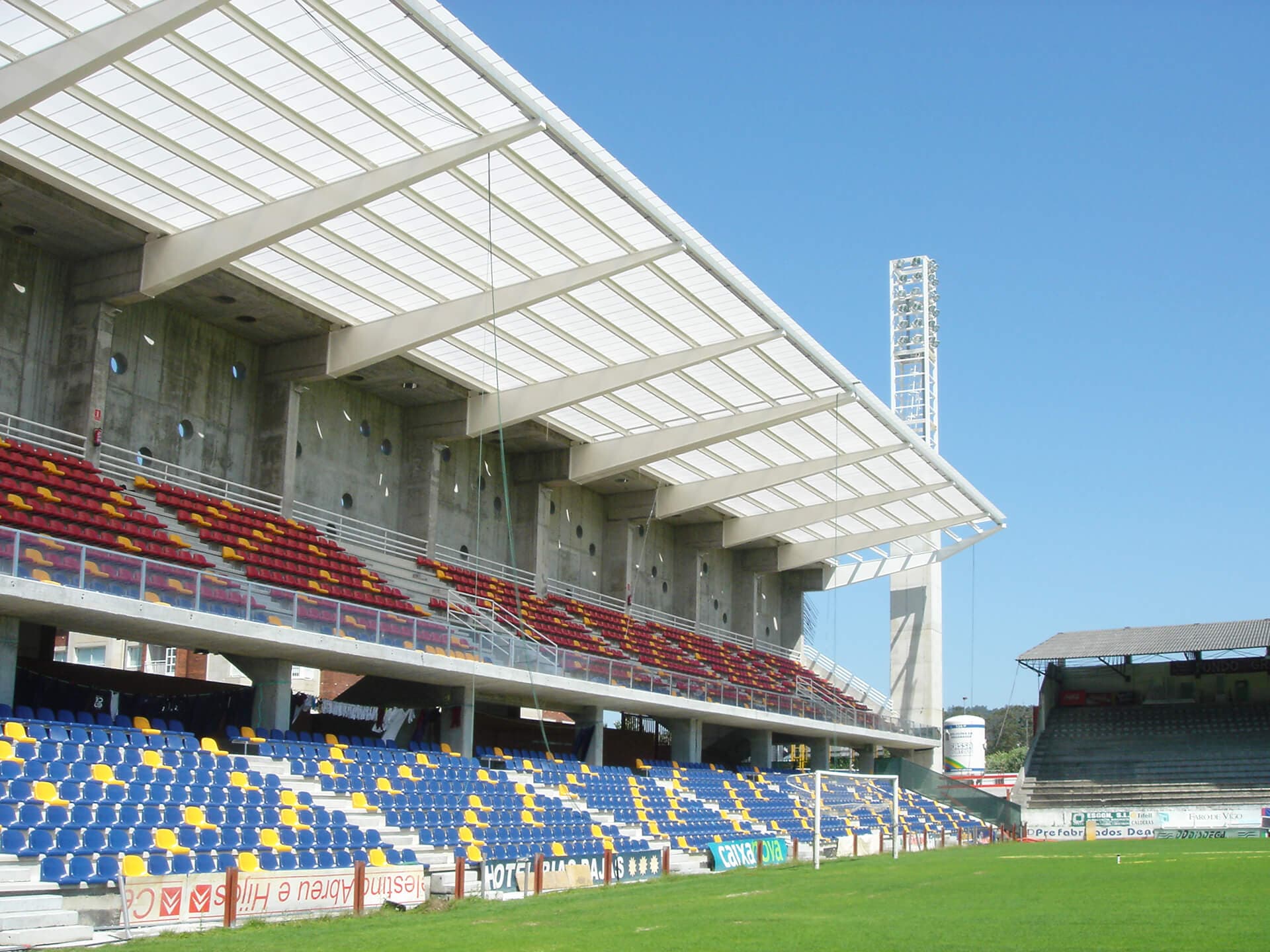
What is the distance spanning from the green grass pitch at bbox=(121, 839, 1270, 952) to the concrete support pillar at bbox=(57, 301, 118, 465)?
1391cm

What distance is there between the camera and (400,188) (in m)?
25.0

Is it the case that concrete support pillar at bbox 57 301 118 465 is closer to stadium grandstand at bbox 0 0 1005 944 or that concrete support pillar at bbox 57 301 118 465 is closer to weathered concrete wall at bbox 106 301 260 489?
stadium grandstand at bbox 0 0 1005 944

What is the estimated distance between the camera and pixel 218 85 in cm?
2364

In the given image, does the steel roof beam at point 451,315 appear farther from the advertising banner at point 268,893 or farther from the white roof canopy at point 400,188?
the advertising banner at point 268,893

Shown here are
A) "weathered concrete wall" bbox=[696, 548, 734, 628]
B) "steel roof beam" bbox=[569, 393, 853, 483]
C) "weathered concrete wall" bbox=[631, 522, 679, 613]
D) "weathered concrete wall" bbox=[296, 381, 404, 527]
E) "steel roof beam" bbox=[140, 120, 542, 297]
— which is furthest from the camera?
"weathered concrete wall" bbox=[696, 548, 734, 628]

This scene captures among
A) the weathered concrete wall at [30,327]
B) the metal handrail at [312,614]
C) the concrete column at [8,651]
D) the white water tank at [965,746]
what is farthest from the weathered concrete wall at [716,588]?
the concrete column at [8,651]

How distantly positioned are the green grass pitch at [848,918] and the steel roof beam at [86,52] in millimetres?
13133

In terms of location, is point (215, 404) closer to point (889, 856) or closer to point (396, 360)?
point (396, 360)

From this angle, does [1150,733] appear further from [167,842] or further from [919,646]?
[167,842]

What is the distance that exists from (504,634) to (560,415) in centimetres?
1127

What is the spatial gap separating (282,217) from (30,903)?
50.1ft

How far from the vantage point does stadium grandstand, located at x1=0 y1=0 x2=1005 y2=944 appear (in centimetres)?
2084

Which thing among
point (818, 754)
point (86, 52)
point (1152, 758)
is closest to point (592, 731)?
point (818, 754)

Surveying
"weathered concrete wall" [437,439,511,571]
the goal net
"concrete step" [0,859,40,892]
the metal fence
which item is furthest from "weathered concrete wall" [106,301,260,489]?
the metal fence
